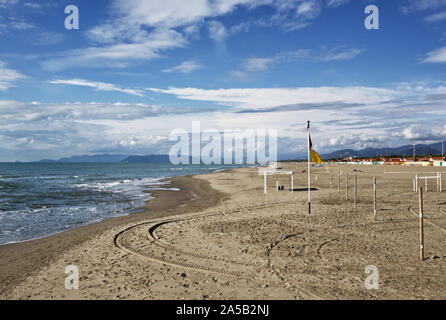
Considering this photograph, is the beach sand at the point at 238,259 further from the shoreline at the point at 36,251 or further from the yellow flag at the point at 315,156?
the yellow flag at the point at 315,156

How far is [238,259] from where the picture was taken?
831 cm

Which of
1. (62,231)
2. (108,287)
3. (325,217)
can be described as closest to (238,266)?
(108,287)

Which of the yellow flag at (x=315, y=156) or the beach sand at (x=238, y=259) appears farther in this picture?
the yellow flag at (x=315, y=156)

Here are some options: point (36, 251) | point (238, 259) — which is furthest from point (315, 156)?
point (36, 251)

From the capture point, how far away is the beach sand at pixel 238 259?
634 centimetres

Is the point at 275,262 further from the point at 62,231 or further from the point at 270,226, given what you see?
the point at 62,231

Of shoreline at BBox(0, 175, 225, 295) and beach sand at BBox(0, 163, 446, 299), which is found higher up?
beach sand at BBox(0, 163, 446, 299)

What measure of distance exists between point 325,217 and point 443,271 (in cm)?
671

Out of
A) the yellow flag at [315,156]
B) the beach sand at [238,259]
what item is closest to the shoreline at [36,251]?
the beach sand at [238,259]

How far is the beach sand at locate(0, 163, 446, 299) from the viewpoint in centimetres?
634

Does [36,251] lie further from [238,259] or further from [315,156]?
[315,156]

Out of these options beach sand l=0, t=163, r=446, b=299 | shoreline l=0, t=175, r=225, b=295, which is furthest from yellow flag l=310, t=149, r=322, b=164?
shoreline l=0, t=175, r=225, b=295

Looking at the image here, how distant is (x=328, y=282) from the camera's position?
6.61 metres

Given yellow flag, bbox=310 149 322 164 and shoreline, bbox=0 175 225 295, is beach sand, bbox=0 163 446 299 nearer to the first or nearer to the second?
shoreline, bbox=0 175 225 295
